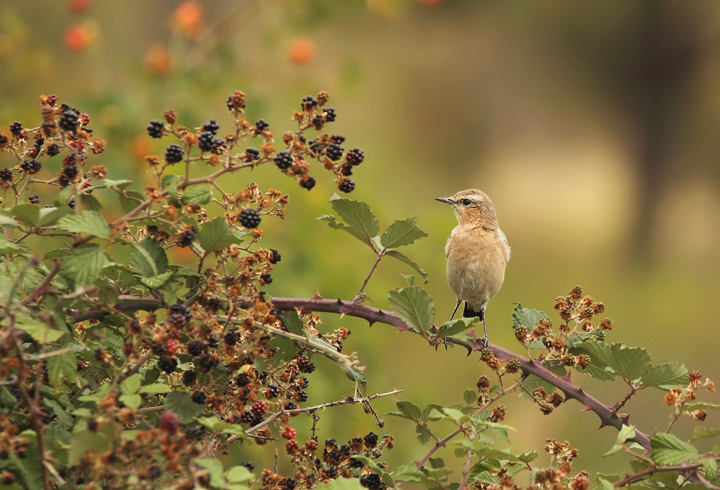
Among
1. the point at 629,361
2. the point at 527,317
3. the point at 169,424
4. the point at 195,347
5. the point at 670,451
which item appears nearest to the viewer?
the point at 169,424

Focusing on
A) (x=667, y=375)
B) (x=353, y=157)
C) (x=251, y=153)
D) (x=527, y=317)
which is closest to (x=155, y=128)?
(x=251, y=153)

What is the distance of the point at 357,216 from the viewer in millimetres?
1253

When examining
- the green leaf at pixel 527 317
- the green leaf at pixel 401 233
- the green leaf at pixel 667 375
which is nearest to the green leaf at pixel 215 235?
the green leaf at pixel 401 233

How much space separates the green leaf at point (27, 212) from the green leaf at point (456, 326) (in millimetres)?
564

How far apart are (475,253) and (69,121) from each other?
1.46 metres

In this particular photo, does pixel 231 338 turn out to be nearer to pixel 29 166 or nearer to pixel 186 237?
pixel 186 237

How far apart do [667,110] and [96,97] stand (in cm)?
536

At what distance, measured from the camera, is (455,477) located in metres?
4.41

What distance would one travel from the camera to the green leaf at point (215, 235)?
3.61 feet

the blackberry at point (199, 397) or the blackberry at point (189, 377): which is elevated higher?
the blackberry at point (189, 377)

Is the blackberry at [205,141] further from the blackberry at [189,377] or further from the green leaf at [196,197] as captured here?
the blackberry at [189,377]

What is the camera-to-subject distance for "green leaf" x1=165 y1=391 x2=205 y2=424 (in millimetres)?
1009

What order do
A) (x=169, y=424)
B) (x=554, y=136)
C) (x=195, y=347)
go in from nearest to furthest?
(x=169, y=424), (x=195, y=347), (x=554, y=136)

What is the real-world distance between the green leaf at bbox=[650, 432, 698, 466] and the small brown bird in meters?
1.09
